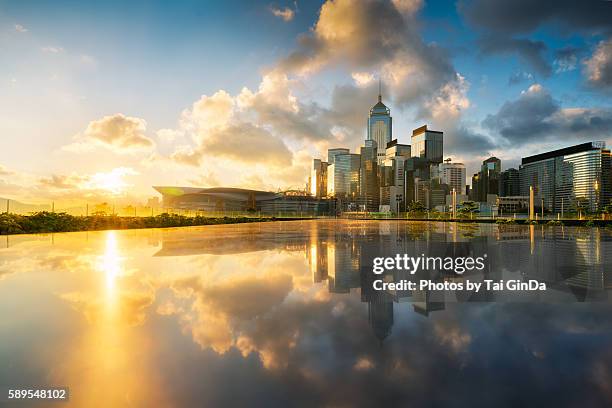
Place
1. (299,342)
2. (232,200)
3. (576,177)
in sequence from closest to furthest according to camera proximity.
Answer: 1. (299,342)
2. (232,200)
3. (576,177)

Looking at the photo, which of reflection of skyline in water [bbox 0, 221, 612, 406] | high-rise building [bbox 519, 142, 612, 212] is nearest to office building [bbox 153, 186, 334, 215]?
high-rise building [bbox 519, 142, 612, 212]

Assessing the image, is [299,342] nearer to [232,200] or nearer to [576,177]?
[232,200]

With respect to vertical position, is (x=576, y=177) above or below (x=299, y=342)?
above

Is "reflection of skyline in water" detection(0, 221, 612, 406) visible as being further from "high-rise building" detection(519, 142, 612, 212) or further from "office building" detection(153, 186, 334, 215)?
"high-rise building" detection(519, 142, 612, 212)

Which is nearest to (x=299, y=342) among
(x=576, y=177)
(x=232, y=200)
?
(x=232, y=200)

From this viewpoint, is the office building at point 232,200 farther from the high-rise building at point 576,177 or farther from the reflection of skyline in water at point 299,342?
the reflection of skyline in water at point 299,342

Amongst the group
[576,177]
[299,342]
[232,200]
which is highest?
[576,177]
